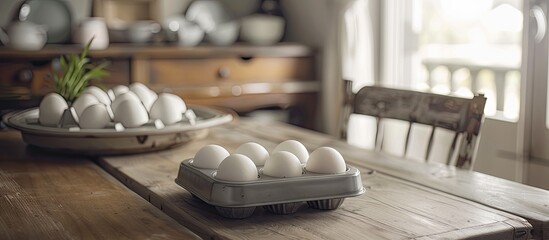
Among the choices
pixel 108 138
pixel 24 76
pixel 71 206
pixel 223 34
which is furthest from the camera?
pixel 223 34

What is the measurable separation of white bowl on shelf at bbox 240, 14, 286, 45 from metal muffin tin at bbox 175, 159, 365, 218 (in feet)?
8.01

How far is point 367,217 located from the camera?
1137 millimetres

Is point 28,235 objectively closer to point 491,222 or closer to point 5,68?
point 491,222

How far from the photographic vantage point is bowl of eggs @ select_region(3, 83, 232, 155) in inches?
64.4

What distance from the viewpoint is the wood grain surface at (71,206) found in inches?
41.7

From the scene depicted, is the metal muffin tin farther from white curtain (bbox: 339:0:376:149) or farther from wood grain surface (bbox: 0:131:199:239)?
white curtain (bbox: 339:0:376:149)

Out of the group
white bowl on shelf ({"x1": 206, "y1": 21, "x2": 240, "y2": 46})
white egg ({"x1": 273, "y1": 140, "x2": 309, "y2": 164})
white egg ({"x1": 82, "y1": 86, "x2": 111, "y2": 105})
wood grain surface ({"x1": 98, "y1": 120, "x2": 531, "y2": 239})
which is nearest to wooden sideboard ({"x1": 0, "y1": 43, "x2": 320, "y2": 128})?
white bowl on shelf ({"x1": 206, "y1": 21, "x2": 240, "y2": 46})

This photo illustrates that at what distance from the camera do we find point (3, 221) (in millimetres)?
1117

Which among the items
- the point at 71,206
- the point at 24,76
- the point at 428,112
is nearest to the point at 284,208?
the point at 71,206

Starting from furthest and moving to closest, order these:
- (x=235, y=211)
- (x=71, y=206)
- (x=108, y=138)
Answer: (x=108, y=138), (x=71, y=206), (x=235, y=211)

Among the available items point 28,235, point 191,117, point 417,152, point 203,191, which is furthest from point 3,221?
point 417,152

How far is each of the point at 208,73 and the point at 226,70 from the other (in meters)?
0.09

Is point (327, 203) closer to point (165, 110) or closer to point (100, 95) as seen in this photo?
point (165, 110)

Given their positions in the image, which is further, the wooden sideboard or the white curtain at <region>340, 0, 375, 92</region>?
the white curtain at <region>340, 0, 375, 92</region>
